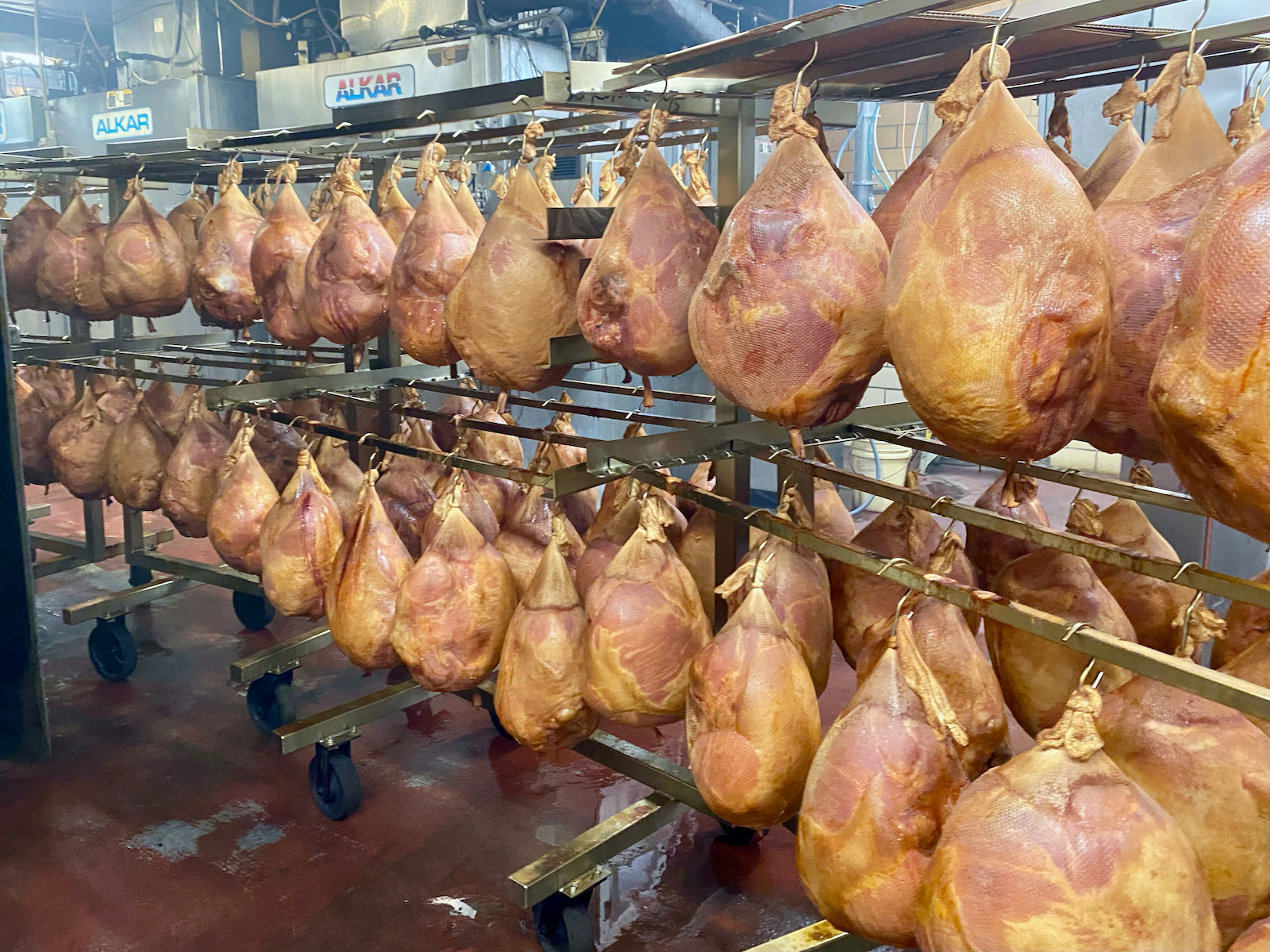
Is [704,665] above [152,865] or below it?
above

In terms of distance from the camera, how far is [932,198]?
1300 mm

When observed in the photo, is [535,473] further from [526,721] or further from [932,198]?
[932,198]

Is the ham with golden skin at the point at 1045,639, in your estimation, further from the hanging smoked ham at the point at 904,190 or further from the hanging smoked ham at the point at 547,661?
the hanging smoked ham at the point at 547,661

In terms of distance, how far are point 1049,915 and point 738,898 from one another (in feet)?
5.98

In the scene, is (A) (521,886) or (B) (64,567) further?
(B) (64,567)

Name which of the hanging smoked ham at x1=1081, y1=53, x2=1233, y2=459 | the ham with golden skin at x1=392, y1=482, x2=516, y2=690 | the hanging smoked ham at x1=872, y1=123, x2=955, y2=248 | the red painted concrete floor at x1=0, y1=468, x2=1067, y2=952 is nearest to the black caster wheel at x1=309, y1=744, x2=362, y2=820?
the red painted concrete floor at x1=0, y1=468, x2=1067, y2=952

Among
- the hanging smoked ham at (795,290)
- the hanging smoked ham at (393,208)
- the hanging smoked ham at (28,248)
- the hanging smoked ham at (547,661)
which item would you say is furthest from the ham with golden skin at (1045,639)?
the hanging smoked ham at (28,248)

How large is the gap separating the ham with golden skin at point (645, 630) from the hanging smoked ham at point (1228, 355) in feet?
4.08

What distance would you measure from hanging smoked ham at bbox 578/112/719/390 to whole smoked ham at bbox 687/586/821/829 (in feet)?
1.75

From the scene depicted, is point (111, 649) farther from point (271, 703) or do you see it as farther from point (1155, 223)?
point (1155, 223)

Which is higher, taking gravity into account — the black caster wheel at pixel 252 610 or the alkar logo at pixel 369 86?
the alkar logo at pixel 369 86

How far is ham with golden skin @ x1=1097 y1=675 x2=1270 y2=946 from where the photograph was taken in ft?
4.60

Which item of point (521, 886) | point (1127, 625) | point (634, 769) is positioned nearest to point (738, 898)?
point (634, 769)

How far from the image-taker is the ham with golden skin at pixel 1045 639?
5.90ft
